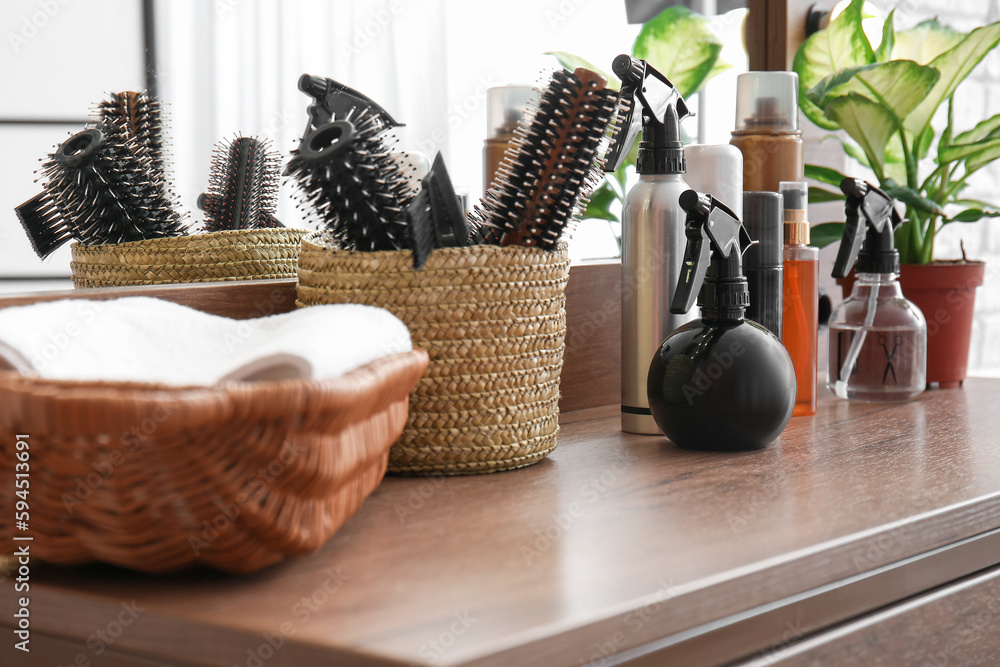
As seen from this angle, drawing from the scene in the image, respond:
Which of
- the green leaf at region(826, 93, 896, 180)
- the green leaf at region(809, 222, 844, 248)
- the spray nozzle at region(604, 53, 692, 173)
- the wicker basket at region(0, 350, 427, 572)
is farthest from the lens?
the green leaf at region(809, 222, 844, 248)

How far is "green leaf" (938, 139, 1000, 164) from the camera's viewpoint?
0.81 m

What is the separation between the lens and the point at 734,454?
582 mm

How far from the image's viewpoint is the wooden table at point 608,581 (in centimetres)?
31

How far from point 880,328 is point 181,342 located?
1.89 ft

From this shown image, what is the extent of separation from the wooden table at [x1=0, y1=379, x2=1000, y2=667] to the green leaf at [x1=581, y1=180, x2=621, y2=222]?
42 cm

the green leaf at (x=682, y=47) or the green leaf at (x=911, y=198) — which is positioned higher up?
the green leaf at (x=682, y=47)

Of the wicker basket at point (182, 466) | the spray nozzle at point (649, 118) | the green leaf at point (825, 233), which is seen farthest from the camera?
the green leaf at point (825, 233)

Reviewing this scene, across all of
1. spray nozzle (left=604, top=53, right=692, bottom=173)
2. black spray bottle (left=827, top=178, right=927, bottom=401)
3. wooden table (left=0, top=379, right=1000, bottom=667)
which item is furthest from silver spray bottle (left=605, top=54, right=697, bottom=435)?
black spray bottle (left=827, top=178, right=927, bottom=401)

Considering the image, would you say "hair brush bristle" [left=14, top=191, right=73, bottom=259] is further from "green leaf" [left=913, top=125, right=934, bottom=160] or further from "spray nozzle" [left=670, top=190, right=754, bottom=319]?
"green leaf" [left=913, top=125, right=934, bottom=160]

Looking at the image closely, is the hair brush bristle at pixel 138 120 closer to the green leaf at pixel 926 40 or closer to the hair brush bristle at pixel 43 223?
the hair brush bristle at pixel 43 223

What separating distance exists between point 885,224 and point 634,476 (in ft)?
1.21

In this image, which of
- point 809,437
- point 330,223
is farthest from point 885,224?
point 330,223
